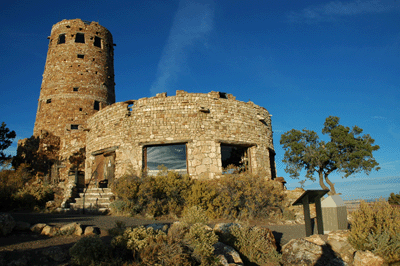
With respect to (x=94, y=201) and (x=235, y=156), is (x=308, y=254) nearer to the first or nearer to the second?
(x=235, y=156)

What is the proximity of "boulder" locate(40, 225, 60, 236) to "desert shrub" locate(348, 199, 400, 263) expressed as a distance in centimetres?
766

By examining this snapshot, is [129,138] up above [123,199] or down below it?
above

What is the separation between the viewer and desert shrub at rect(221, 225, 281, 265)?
7.59m

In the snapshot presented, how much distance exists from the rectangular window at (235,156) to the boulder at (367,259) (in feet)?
28.2

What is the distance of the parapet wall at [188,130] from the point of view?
14805mm

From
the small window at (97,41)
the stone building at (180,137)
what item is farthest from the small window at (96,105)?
the small window at (97,41)

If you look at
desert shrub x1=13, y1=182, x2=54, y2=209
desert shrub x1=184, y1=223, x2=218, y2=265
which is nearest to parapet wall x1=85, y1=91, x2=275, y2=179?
desert shrub x1=13, y1=182, x2=54, y2=209

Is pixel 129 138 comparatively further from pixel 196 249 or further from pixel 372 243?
pixel 372 243

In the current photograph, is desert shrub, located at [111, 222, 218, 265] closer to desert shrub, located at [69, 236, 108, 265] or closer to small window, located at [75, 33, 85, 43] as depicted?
desert shrub, located at [69, 236, 108, 265]

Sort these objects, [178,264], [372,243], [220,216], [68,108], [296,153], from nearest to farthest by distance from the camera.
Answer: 1. [178,264]
2. [372,243]
3. [220,216]
4. [68,108]
5. [296,153]

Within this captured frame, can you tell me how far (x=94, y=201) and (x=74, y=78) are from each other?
573 inches

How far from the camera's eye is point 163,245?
6.09 m

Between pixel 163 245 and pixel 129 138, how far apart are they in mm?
9809

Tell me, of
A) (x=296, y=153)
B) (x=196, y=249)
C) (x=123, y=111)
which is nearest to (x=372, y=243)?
(x=196, y=249)
